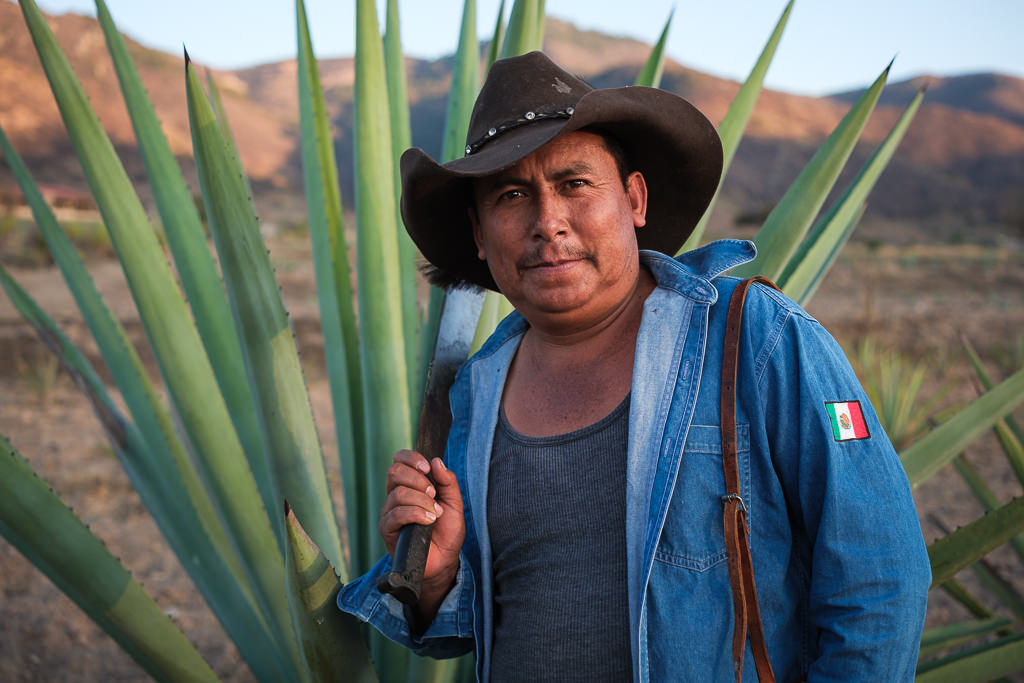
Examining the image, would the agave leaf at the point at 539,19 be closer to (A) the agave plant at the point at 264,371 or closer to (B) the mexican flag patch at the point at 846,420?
(A) the agave plant at the point at 264,371

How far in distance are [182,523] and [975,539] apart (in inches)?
64.2

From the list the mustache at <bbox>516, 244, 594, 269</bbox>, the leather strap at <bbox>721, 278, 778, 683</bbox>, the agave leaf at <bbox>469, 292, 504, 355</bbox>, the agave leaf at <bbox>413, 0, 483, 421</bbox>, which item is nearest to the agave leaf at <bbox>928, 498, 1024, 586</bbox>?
the leather strap at <bbox>721, 278, 778, 683</bbox>

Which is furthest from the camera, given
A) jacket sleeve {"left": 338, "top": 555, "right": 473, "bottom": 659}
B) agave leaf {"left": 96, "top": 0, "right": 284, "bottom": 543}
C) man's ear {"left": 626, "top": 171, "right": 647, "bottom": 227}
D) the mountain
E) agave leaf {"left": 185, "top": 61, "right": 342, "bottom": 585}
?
the mountain

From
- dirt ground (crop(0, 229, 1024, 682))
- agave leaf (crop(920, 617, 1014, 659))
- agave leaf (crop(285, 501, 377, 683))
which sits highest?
agave leaf (crop(285, 501, 377, 683))

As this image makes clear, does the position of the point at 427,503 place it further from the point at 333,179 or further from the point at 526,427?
the point at 333,179

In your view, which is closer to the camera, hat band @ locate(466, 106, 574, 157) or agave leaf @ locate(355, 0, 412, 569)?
hat band @ locate(466, 106, 574, 157)

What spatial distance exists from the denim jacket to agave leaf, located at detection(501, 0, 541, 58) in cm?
77

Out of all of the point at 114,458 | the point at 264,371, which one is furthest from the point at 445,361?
the point at 114,458

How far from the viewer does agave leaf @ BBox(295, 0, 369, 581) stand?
1.79 meters

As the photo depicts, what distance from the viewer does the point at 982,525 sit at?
1.34m

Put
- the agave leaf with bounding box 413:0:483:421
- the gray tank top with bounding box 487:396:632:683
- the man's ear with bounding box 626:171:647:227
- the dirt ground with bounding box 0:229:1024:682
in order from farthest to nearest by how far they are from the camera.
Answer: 1. the dirt ground with bounding box 0:229:1024:682
2. the agave leaf with bounding box 413:0:483:421
3. the man's ear with bounding box 626:171:647:227
4. the gray tank top with bounding box 487:396:632:683

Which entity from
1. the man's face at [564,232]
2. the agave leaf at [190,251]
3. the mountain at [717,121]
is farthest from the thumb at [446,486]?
the mountain at [717,121]

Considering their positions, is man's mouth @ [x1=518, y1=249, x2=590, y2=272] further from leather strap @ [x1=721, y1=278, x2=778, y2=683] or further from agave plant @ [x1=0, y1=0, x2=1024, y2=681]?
agave plant @ [x1=0, y1=0, x2=1024, y2=681]

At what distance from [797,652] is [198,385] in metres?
1.18
